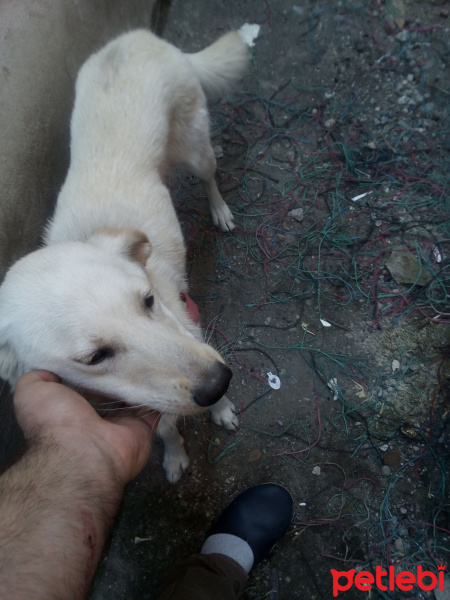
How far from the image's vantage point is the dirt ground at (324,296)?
2.26 m

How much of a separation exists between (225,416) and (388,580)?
124cm

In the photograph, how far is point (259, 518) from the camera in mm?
2232

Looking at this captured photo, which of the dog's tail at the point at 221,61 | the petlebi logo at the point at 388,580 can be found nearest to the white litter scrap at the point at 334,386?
the petlebi logo at the point at 388,580

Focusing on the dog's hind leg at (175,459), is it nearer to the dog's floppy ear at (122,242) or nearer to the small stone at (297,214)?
the dog's floppy ear at (122,242)

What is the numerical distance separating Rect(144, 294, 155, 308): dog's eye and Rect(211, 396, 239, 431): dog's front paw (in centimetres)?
110

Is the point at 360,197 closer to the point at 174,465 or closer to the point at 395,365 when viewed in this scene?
the point at 395,365

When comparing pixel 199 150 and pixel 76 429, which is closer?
pixel 76 429

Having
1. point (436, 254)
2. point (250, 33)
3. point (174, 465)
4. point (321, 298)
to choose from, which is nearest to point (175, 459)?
point (174, 465)

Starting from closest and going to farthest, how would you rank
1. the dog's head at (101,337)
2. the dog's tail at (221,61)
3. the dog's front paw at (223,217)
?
1. the dog's head at (101,337)
2. the dog's tail at (221,61)
3. the dog's front paw at (223,217)

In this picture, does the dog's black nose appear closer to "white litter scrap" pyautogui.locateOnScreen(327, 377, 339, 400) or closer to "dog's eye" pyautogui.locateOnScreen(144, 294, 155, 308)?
"dog's eye" pyautogui.locateOnScreen(144, 294, 155, 308)

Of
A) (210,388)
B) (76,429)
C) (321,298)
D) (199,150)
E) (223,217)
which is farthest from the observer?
(223,217)

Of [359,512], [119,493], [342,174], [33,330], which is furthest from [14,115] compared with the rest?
[359,512]

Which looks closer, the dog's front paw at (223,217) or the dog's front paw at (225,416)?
the dog's front paw at (225,416)

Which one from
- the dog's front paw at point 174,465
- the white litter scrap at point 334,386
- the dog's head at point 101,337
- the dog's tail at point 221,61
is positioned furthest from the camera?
the dog's tail at point 221,61
